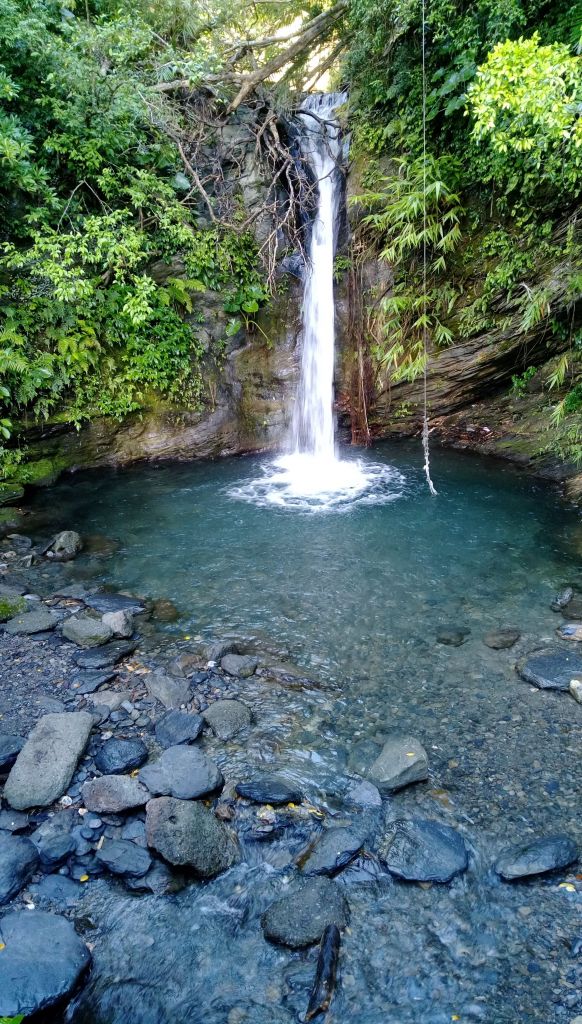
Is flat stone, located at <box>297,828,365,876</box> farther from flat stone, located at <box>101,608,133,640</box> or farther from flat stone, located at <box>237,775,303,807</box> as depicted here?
→ flat stone, located at <box>101,608,133,640</box>

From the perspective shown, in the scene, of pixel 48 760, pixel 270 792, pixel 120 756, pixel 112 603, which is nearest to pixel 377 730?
pixel 270 792

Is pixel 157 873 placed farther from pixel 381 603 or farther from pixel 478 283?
pixel 478 283

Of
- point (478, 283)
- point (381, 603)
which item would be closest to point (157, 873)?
point (381, 603)

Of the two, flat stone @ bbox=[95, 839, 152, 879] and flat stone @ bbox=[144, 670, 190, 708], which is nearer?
flat stone @ bbox=[95, 839, 152, 879]

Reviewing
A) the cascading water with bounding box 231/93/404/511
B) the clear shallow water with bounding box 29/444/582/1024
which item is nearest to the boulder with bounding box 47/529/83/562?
the clear shallow water with bounding box 29/444/582/1024

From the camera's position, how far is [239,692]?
14.1 ft

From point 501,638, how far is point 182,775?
2956 millimetres

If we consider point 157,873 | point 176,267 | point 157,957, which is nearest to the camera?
point 157,957

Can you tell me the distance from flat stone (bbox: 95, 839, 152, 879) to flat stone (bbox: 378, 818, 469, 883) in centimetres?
129

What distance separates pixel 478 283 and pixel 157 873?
919 centimetres

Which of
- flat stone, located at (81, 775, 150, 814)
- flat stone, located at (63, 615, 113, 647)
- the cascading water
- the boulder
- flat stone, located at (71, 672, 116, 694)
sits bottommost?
flat stone, located at (81, 775, 150, 814)

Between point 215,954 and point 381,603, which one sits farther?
point 381,603

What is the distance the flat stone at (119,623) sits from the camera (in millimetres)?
4977

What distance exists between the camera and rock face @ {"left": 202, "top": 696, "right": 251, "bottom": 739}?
12.8 ft
